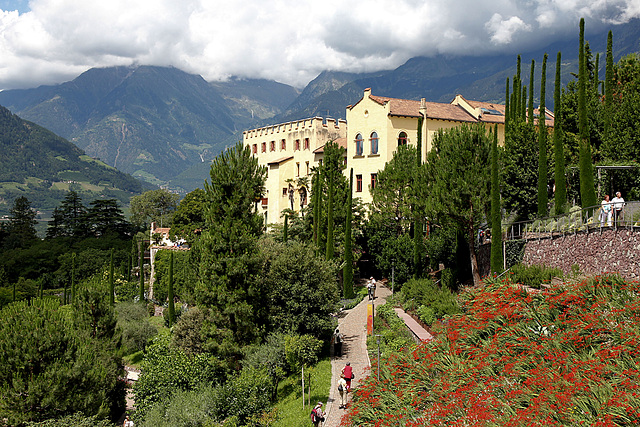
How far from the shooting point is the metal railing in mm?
19781

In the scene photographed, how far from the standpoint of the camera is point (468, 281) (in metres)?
32.5

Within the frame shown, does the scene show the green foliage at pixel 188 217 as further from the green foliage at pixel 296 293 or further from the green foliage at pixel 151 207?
the green foliage at pixel 151 207

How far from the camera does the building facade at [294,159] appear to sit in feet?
178

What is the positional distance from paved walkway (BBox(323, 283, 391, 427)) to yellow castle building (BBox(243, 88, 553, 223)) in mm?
13501

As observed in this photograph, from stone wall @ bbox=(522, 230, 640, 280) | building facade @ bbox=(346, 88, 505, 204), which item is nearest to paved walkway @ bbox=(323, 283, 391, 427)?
stone wall @ bbox=(522, 230, 640, 280)

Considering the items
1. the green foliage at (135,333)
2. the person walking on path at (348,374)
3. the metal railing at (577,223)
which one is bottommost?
the green foliage at (135,333)

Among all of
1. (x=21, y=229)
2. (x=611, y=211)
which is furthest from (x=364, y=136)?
(x=21, y=229)

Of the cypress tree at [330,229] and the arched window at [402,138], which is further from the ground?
the arched window at [402,138]

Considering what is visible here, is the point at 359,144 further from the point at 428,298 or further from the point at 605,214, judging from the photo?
the point at 605,214

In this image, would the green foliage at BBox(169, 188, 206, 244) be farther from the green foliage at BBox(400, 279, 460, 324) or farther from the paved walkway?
the green foliage at BBox(400, 279, 460, 324)

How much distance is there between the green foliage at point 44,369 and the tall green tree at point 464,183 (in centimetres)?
1914

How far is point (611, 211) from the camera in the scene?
20719mm

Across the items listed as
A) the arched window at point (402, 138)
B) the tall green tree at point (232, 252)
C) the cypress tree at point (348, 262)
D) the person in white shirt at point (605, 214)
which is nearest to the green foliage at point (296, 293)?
the tall green tree at point (232, 252)

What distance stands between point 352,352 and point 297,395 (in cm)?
481
